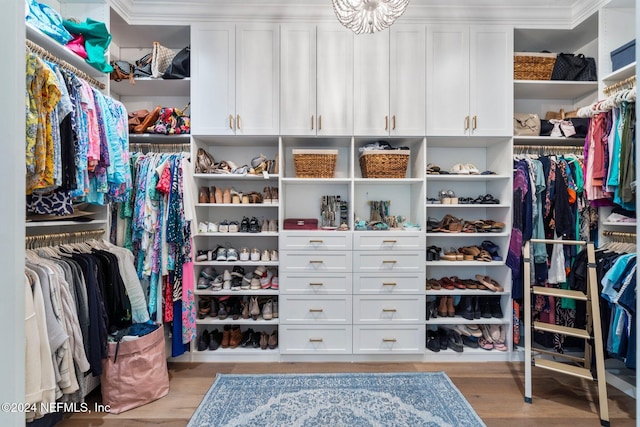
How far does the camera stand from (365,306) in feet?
8.38

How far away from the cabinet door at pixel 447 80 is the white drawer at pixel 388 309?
1363 mm

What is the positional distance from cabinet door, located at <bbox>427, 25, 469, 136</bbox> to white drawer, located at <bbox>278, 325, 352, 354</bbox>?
5.80 feet

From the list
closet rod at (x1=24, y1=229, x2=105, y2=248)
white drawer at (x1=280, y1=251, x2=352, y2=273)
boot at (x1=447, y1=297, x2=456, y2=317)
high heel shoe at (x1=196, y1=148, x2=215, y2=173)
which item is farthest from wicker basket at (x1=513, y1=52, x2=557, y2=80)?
closet rod at (x1=24, y1=229, x2=105, y2=248)

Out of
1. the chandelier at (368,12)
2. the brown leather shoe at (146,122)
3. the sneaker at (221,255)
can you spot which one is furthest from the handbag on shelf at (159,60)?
the chandelier at (368,12)

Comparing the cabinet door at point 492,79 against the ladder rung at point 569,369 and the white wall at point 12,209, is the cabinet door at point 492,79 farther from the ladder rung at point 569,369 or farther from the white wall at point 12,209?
the white wall at point 12,209

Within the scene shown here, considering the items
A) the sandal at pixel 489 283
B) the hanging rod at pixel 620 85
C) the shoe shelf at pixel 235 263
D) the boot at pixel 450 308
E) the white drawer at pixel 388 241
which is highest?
the hanging rod at pixel 620 85

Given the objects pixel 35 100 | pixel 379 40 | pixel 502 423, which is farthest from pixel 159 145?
pixel 502 423

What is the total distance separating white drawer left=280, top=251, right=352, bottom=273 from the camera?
8.35ft

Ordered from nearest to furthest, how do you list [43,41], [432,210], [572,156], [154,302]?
[43,41], [154,302], [572,156], [432,210]

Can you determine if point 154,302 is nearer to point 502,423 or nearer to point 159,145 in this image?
point 159,145

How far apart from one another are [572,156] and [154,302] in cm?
344

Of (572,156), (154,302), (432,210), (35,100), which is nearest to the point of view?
(35,100)

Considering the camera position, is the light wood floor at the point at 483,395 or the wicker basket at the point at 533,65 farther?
the wicker basket at the point at 533,65

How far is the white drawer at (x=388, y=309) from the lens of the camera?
2551mm
